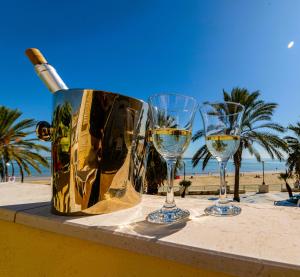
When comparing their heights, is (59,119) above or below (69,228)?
above

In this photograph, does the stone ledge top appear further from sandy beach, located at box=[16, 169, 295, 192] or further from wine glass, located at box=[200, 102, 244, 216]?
sandy beach, located at box=[16, 169, 295, 192]

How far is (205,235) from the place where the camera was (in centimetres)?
49

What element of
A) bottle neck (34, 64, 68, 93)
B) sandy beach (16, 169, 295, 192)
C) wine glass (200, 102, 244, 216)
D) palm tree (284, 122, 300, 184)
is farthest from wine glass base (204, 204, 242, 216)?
sandy beach (16, 169, 295, 192)

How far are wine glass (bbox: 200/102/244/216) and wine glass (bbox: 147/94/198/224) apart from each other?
0.07 m

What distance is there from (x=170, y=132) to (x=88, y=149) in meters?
0.23

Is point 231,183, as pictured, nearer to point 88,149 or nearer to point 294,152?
point 294,152

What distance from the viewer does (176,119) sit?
27.1 inches

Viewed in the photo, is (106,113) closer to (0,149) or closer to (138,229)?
(138,229)

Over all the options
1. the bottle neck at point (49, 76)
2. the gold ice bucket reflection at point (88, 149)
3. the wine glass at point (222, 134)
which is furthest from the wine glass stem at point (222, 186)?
the bottle neck at point (49, 76)

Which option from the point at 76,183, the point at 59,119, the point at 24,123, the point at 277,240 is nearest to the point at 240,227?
the point at 277,240

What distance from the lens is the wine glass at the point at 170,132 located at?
2.07 feet

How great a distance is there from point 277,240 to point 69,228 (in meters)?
0.45

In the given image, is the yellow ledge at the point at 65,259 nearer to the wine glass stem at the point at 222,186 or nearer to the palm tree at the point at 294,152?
the wine glass stem at the point at 222,186

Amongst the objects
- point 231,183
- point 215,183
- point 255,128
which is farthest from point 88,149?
point 215,183
